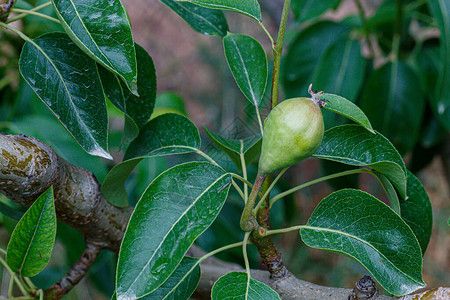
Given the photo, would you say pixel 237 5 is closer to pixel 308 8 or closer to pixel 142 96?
pixel 142 96

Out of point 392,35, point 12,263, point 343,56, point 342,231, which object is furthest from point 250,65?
point 392,35

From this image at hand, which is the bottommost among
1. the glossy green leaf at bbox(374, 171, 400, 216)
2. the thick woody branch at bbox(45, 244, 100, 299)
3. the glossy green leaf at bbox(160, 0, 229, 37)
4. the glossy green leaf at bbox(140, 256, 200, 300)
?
the thick woody branch at bbox(45, 244, 100, 299)

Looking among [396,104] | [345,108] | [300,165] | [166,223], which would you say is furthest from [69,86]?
[300,165]

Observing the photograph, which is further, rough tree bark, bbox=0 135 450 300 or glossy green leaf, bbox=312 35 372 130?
glossy green leaf, bbox=312 35 372 130

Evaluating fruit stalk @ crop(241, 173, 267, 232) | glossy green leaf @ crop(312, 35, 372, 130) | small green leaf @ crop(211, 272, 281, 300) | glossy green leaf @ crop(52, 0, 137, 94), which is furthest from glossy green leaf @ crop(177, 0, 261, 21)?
glossy green leaf @ crop(312, 35, 372, 130)

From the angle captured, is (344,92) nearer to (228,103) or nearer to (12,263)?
(12,263)

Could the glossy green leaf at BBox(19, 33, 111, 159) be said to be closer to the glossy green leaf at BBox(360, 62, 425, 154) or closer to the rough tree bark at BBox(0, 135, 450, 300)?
the rough tree bark at BBox(0, 135, 450, 300)

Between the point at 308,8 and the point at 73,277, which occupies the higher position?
the point at 308,8
